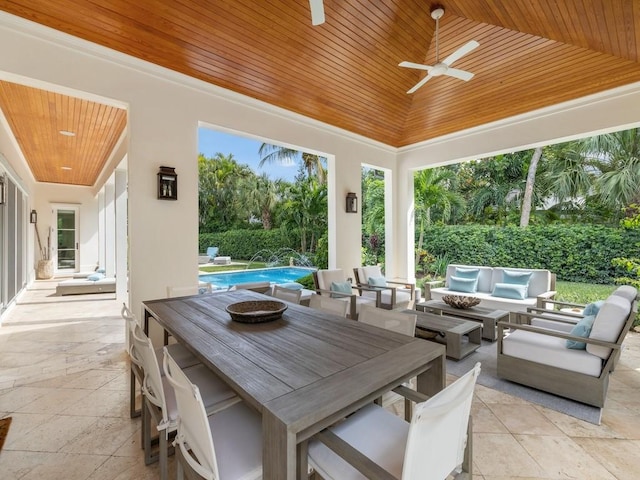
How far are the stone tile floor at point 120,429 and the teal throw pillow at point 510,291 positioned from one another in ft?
4.31

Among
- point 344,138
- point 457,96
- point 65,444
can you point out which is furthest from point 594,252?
point 65,444

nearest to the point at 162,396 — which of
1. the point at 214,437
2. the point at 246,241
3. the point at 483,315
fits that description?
the point at 214,437

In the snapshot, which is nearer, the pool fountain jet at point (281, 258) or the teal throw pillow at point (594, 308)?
the teal throw pillow at point (594, 308)

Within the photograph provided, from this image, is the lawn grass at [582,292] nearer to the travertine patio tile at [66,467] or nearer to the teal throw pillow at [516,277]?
the teal throw pillow at [516,277]

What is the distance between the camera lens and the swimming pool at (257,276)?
9.75m

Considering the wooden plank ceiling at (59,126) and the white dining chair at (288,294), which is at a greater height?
the wooden plank ceiling at (59,126)

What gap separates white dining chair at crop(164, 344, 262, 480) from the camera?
1096mm

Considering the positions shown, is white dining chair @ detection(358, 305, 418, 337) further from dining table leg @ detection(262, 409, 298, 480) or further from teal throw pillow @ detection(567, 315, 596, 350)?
teal throw pillow @ detection(567, 315, 596, 350)

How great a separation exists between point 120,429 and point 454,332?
127 inches

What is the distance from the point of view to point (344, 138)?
5.92 m

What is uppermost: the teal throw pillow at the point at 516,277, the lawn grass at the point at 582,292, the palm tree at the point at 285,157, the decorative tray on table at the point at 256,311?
the palm tree at the point at 285,157

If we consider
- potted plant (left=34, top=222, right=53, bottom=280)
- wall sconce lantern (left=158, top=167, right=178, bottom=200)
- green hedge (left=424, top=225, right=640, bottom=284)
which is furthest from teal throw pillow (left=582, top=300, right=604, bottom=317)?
potted plant (left=34, top=222, right=53, bottom=280)

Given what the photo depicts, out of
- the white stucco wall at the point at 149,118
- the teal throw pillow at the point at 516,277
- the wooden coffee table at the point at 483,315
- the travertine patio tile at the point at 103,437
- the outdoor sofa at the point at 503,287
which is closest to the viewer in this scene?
the travertine patio tile at the point at 103,437

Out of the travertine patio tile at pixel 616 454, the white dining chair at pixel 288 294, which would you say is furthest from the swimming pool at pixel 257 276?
the travertine patio tile at pixel 616 454
